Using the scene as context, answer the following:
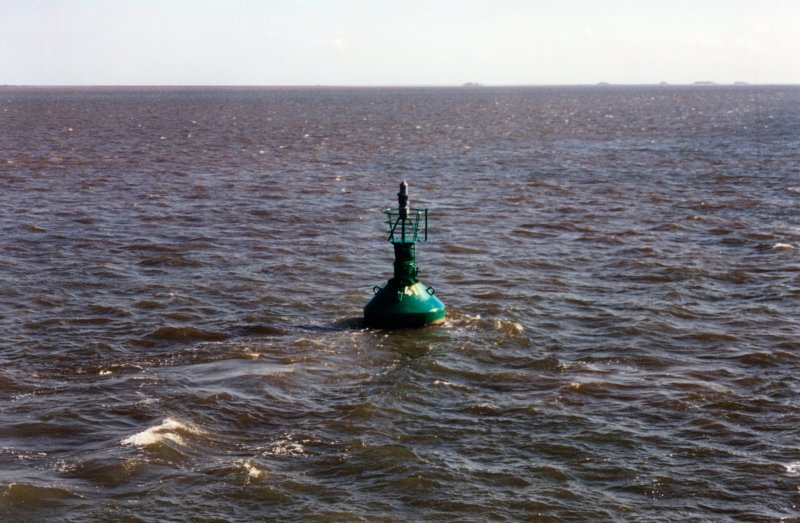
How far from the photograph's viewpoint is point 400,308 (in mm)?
22969

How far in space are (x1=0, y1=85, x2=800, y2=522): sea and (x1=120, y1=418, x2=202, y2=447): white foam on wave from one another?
67mm

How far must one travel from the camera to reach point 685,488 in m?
15.2

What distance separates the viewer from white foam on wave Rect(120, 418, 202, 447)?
54.3ft

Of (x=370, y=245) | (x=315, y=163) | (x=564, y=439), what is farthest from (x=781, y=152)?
(x=564, y=439)

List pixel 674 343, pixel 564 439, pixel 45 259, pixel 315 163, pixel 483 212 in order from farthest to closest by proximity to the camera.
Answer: pixel 315 163, pixel 483 212, pixel 45 259, pixel 674 343, pixel 564 439

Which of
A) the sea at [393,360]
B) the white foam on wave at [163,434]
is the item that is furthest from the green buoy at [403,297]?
the white foam on wave at [163,434]

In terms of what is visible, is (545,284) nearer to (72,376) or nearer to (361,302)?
(361,302)

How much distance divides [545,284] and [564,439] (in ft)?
39.5

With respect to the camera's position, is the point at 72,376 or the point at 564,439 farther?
the point at 72,376

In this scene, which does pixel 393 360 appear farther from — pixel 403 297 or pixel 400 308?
pixel 403 297

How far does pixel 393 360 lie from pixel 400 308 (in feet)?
6.73

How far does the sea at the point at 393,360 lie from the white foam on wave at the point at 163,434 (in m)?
0.07

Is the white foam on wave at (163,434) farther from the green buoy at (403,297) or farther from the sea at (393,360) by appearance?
the green buoy at (403,297)

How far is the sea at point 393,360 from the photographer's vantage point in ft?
49.5
